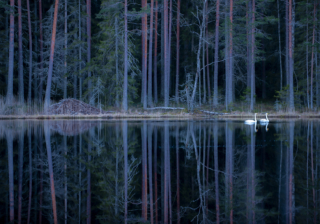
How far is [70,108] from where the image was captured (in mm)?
25375

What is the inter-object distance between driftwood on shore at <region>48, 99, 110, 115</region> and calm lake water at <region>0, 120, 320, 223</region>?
1537cm

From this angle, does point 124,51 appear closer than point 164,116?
No

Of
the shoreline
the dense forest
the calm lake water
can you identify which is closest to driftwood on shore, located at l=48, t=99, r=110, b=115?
the dense forest

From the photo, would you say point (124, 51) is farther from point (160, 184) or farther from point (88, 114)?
point (160, 184)

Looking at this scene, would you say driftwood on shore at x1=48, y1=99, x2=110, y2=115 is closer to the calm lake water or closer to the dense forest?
the dense forest

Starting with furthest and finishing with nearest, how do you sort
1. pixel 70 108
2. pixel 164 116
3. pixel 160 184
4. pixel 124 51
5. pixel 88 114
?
pixel 124 51 < pixel 164 116 < pixel 70 108 < pixel 88 114 < pixel 160 184

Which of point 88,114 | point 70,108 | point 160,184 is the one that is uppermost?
point 70,108

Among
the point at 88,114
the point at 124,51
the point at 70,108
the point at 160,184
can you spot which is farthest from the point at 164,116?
the point at 160,184

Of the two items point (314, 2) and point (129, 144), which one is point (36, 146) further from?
point (314, 2)

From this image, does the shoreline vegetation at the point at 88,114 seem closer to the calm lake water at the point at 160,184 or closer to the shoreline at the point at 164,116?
the shoreline at the point at 164,116

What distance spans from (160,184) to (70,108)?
20843mm

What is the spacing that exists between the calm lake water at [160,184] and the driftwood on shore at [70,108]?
15.4 meters

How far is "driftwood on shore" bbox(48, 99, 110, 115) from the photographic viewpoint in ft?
82.3

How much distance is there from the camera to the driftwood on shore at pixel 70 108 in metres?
25.1
